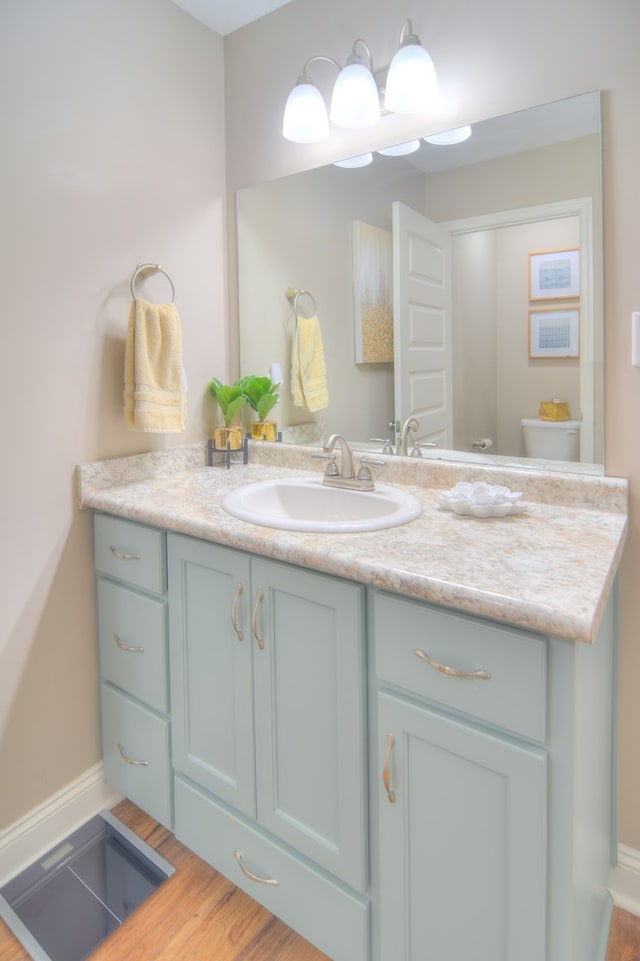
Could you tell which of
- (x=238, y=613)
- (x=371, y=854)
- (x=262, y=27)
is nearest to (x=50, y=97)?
(x=262, y=27)

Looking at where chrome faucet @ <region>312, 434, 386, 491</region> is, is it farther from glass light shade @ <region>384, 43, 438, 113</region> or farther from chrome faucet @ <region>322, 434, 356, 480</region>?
glass light shade @ <region>384, 43, 438, 113</region>

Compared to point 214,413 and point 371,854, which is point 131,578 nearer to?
point 214,413

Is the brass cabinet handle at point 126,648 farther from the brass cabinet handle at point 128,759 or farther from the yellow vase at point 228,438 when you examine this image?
the yellow vase at point 228,438

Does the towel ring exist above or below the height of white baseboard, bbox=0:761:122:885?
above

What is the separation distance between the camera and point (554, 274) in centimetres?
139

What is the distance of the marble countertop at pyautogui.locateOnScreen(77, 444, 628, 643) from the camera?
88cm

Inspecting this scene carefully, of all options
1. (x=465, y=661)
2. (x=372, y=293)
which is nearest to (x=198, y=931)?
(x=465, y=661)

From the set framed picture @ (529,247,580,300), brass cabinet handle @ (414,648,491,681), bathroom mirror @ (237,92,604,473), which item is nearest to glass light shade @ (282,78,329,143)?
bathroom mirror @ (237,92,604,473)

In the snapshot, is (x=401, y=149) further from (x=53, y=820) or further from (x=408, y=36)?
(x=53, y=820)

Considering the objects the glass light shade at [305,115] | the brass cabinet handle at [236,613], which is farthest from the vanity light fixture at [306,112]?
the brass cabinet handle at [236,613]

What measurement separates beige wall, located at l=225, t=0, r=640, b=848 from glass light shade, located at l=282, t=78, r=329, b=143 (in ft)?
0.41

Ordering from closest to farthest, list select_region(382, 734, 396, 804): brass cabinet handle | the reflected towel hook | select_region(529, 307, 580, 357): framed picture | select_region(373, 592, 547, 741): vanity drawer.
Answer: select_region(373, 592, 547, 741): vanity drawer → select_region(382, 734, 396, 804): brass cabinet handle → select_region(529, 307, 580, 357): framed picture → the reflected towel hook

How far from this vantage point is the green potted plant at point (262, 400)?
196 cm

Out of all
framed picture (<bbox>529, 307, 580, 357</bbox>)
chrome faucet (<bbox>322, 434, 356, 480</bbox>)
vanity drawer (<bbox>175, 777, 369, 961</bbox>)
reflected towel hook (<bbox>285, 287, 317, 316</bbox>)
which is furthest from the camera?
reflected towel hook (<bbox>285, 287, 317, 316</bbox>)
